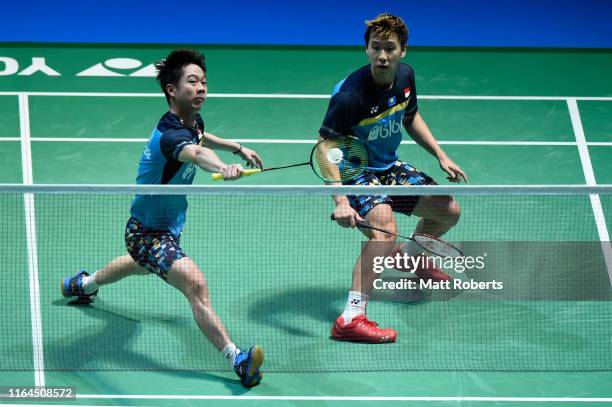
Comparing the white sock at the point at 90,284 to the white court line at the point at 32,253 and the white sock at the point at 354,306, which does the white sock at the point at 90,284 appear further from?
the white sock at the point at 354,306

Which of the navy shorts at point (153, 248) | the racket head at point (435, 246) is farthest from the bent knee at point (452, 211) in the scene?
the navy shorts at point (153, 248)

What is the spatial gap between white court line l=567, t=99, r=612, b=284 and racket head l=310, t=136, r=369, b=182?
2021 millimetres

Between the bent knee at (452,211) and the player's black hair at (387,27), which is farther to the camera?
the bent knee at (452,211)

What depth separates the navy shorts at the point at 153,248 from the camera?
264 inches

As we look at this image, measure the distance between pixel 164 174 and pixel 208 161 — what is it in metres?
0.56

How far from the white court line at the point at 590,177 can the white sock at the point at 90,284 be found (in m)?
3.62

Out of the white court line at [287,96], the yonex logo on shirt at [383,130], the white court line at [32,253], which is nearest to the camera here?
the white court line at [32,253]

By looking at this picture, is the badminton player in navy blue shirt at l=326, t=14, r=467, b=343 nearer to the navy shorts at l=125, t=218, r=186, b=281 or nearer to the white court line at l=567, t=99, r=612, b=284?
the navy shorts at l=125, t=218, r=186, b=281

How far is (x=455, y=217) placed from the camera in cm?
753

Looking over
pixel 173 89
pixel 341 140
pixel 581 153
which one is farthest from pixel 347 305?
pixel 581 153

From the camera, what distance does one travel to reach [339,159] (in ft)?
23.4

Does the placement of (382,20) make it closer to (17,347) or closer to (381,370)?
(381,370)

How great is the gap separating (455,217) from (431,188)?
1.29 meters

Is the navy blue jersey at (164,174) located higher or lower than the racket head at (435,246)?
higher
